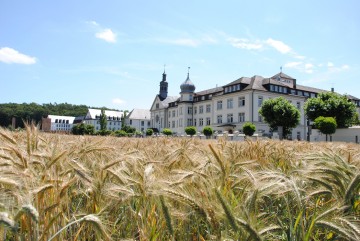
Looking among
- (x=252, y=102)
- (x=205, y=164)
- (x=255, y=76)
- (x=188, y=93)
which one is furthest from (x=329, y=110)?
(x=205, y=164)

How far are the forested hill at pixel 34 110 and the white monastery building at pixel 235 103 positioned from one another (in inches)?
1756

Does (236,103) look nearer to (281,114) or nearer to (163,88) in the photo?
(281,114)

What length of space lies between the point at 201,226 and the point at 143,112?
110006mm

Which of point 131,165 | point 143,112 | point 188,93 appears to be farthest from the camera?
point 143,112

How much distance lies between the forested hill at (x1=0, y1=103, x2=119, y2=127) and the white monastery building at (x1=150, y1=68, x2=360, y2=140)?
44599mm

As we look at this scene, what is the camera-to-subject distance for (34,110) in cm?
13325

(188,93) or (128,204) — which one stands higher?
(188,93)

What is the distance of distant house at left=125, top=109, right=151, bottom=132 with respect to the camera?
108000 millimetres

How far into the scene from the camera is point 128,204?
69.0 inches

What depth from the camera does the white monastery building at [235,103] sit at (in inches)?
2061

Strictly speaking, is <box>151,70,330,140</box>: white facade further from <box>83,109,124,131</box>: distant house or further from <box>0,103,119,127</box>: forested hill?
<box>83,109,124,131</box>: distant house

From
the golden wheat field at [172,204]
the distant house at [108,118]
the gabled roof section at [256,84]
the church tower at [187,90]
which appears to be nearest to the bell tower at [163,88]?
the church tower at [187,90]

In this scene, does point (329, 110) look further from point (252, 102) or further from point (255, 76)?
point (255, 76)

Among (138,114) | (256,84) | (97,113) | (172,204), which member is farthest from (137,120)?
(172,204)
